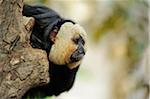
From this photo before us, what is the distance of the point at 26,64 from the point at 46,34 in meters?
0.19

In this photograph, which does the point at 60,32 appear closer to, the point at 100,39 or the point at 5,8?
the point at 5,8

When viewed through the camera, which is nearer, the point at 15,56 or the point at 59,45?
the point at 15,56

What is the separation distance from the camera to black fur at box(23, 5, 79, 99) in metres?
1.27

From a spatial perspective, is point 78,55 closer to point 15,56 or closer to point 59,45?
point 59,45

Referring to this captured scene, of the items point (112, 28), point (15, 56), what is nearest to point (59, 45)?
point (15, 56)

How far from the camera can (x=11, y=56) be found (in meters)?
1.10

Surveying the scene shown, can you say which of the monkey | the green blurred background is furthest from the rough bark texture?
the green blurred background

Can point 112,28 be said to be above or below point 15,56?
below

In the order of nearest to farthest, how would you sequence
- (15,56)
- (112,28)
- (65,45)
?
(15,56)
(65,45)
(112,28)

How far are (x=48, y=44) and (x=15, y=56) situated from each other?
0.18 meters

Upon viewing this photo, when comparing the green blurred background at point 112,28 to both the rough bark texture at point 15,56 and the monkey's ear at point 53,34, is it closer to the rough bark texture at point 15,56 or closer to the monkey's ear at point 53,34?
the monkey's ear at point 53,34

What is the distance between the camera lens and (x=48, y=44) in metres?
1.27

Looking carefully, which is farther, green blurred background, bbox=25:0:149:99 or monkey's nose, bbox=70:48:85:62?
green blurred background, bbox=25:0:149:99

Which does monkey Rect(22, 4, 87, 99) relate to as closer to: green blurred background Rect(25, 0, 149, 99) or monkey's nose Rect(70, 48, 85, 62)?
monkey's nose Rect(70, 48, 85, 62)
